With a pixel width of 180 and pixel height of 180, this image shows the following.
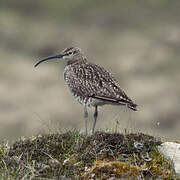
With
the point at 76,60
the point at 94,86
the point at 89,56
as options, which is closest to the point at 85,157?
the point at 94,86

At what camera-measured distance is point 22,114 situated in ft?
78.2

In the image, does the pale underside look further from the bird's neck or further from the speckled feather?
the bird's neck

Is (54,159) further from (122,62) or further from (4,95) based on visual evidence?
(122,62)

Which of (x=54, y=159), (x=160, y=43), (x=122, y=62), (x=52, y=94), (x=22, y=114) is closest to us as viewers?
(x=54, y=159)

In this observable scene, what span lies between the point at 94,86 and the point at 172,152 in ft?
9.00

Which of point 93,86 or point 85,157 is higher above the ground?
point 93,86

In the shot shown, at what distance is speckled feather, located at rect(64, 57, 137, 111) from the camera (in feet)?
39.0

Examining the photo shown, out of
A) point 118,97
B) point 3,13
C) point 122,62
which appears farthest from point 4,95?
point 118,97

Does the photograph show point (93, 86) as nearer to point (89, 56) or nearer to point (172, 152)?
point (172, 152)

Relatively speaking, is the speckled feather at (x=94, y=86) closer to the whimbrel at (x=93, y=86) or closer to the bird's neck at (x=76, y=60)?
the whimbrel at (x=93, y=86)

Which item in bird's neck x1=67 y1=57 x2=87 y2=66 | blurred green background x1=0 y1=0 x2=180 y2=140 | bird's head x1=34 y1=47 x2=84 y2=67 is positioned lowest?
bird's neck x1=67 y1=57 x2=87 y2=66

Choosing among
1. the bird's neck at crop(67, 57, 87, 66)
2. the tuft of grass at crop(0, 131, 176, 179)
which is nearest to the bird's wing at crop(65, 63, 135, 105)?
the bird's neck at crop(67, 57, 87, 66)

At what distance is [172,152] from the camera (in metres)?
9.84

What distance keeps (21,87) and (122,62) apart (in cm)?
478
